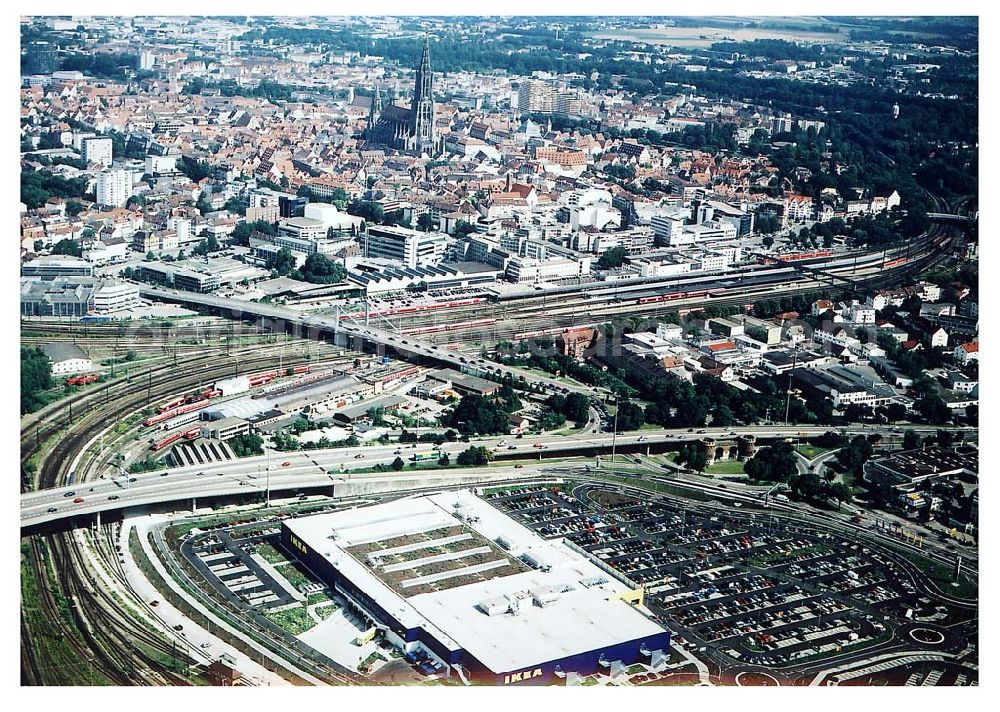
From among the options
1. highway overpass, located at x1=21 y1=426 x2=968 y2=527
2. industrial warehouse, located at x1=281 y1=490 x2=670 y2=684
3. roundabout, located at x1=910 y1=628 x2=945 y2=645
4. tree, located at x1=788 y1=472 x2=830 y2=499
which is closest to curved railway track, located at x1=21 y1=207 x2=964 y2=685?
highway overpass, located at x1=21 y1=426 x2=968 y2=527

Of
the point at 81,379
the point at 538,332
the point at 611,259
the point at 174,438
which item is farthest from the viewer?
the point at 611,259

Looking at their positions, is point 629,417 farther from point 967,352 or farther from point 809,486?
point 967,352

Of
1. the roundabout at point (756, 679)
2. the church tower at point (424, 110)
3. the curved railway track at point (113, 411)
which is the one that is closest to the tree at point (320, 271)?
the curved railway track at point (113, 411)

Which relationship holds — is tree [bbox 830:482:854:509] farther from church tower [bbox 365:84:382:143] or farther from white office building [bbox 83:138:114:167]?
church tower [bbox 365:84:382:143]

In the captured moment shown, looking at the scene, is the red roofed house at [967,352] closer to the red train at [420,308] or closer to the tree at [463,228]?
the red train at [420,308]

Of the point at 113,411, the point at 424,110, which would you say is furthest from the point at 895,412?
the point at 424,110

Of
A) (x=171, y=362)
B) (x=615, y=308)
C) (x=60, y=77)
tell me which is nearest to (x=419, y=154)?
(x=60, y=77)

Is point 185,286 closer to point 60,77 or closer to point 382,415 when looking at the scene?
point 382,415
